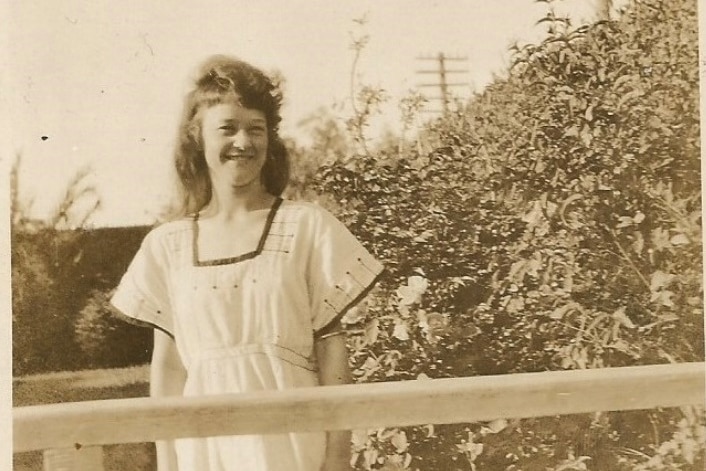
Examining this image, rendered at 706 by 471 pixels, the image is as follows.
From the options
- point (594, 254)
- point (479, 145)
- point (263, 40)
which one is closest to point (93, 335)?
point (263, 40)

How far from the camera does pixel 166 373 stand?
104 cm

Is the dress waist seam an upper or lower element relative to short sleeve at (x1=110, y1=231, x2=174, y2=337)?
lower

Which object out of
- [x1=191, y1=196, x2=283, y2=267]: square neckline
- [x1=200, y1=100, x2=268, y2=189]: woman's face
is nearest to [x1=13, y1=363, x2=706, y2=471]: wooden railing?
[x1=191, y1=196, x2=283, y2=267]: square neckline

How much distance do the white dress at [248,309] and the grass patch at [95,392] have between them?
0.06m

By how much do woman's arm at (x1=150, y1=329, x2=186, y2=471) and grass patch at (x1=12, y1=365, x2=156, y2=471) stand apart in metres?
0.01

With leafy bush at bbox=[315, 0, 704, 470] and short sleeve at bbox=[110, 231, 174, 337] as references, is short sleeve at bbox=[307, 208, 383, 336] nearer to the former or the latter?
leafy bush at bbox=[315, 0, 704, 470]

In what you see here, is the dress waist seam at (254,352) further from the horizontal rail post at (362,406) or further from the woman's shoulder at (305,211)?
the woman's shoulder at (305,211)

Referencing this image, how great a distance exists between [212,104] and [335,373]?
1.24 feet

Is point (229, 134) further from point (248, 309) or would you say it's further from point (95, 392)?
point (95, 392)

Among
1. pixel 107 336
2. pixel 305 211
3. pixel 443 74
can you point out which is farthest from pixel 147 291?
pixel 443 74

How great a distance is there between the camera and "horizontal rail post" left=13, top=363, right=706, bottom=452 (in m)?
1.01

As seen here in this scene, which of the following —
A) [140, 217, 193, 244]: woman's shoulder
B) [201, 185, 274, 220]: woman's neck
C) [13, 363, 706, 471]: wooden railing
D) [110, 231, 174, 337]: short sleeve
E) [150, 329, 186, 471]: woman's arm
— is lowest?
[13, 363, 706, 471]: wooden railing

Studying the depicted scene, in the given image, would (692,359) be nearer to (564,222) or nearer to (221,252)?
(564,222)

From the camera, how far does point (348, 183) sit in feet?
3.54
